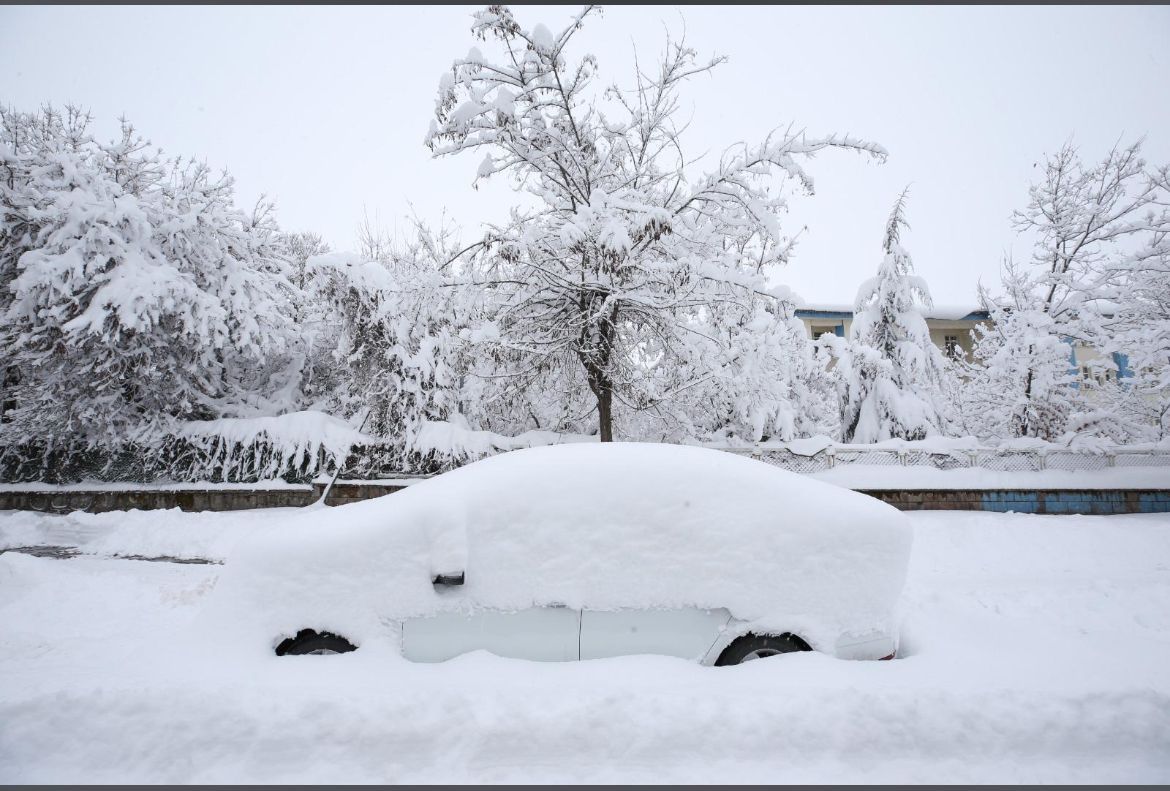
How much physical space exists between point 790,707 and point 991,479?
419 inches

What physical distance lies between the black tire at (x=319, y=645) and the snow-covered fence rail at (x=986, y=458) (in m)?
10.1

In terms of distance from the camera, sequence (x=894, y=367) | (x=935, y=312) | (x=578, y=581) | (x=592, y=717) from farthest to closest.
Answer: (x=935, y=312)
(x=894, y=367)
(x=578, y=581)
(x=592, y=717)

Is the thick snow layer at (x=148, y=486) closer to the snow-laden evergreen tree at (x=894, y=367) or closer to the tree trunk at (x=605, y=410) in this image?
the tree trunk at (x=605, y=410)

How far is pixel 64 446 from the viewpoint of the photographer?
1309cm

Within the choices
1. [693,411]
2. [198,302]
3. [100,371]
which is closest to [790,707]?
[693,411]

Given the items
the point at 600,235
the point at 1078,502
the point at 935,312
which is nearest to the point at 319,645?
the point at 600,235

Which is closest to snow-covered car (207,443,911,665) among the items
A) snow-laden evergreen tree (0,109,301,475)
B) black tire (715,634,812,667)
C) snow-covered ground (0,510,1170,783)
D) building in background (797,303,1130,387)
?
black tire (715,634,812,667)

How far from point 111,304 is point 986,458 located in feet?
60.0

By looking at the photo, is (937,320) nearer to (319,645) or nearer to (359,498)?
(359,498)

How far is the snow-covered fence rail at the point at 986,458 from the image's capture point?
35.6 feet

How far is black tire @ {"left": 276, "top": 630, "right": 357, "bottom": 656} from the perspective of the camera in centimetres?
325

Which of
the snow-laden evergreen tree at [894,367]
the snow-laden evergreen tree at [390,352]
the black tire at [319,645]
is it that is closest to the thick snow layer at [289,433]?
the snow-laden evergreen tree at [390,352]

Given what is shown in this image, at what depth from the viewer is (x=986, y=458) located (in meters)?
11.1

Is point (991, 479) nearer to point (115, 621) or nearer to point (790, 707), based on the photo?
point (790, 707)
